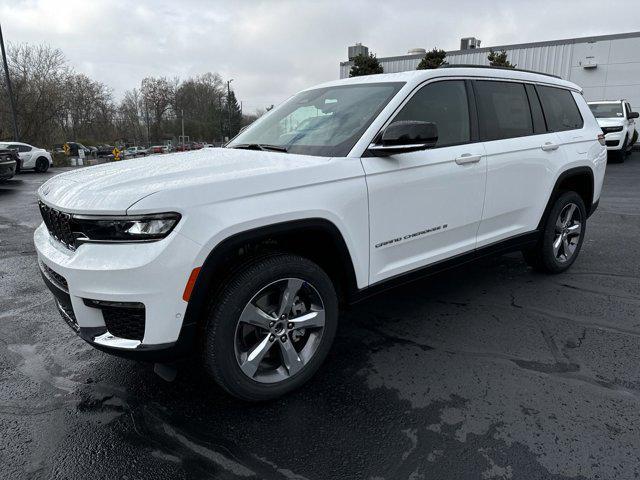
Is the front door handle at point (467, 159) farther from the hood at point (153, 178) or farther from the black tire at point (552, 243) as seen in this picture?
the black tire at point (552, 243)

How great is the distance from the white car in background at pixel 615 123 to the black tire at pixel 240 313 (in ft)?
52.9

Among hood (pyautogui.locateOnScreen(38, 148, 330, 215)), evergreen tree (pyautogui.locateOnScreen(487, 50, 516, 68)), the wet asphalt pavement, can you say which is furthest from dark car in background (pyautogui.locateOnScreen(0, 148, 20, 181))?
evergreen tree (pyautogui.locateOnScreen(487, 50, 516, 68))

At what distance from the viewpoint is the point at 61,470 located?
2152 mm

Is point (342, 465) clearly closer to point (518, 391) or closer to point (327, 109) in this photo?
point (518, 391)

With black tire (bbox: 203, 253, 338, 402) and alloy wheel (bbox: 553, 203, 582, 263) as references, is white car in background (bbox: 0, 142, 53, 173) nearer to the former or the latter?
black tire (bbox: 203, 253, 338, 402)

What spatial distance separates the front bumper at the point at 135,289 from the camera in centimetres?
209

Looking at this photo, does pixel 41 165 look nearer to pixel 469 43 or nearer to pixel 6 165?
pixel 6 165

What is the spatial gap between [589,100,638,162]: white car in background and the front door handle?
573 inches

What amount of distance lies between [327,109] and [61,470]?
106 inches

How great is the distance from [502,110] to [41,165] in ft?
70.4

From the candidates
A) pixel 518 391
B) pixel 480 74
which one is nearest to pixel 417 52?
pixel 480 74

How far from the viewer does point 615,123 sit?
51.1 feet

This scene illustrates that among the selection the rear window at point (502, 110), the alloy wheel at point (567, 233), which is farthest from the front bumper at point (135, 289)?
the alloy wheel at point (567, 233)

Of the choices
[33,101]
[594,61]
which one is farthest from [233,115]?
[594,61]
